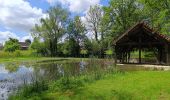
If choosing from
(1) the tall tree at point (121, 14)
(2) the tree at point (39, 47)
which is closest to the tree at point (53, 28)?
(2) the tree at point (39, 47)

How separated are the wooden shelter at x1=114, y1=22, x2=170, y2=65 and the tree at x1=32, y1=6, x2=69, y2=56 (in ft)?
144

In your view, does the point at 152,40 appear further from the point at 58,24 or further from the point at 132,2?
the point at 58,24

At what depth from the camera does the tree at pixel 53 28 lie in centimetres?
7725

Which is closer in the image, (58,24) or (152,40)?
(152,40)

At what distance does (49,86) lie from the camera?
15.0m

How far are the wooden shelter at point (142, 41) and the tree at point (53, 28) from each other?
4391 centimetres

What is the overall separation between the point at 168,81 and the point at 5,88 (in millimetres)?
9186

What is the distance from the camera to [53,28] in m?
77.6

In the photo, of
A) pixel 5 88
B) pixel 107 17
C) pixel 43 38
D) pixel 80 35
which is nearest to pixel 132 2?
pixel 107 17

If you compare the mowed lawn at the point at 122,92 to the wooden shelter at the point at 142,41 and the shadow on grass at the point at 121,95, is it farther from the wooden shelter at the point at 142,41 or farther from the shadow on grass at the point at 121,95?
the wooden shelter at the point at 142,41

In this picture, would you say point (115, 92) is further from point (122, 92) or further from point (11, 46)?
point (11, 46)

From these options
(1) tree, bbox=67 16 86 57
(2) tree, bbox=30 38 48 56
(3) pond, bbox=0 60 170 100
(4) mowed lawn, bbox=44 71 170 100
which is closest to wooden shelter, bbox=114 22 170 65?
(3) pond, bbox=0 60 170 100

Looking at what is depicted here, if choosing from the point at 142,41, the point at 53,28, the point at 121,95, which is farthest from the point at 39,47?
the point at 121,95

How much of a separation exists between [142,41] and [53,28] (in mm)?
47941
